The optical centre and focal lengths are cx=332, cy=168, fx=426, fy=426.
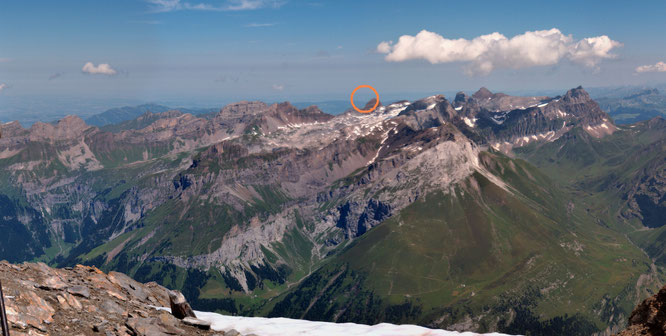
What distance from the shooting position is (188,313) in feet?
135

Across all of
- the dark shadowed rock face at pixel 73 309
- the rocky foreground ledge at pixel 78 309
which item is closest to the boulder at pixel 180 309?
the rocky foreground ledge at pixel 78 309

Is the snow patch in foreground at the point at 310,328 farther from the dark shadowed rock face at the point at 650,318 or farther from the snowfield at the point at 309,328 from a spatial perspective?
the dark shadowed rock face at the point at 650,318

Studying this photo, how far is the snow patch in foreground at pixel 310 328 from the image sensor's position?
35438 mm

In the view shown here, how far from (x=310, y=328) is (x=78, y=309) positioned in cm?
2017

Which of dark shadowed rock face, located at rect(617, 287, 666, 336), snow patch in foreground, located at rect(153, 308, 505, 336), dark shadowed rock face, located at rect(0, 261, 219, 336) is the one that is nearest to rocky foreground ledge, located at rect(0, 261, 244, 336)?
dark shadowed rock face, located at rect(0, 261, 219, 336)

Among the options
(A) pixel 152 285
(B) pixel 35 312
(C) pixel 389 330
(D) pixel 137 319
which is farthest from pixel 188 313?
(A) pixel 152 285

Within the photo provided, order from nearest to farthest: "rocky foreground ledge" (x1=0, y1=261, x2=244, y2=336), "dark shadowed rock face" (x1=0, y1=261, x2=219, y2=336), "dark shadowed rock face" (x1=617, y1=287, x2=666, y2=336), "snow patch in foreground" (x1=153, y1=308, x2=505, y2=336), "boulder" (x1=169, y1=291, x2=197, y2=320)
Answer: "dark shadowed rock face" (x1=617, y1=287, x2=666, y2=336)
"dark shadowed rock face" (x1=0, y1=261, x2=219, y2=336)
"rocky foreground ledge" (x1=0, y1=261, x2=244, y2=336)
"snow patch in foreground" (x1=153, y1=308, x2=505, y2=336)
"boulder" (x1=169, y1=291, x2=197, y2=320)

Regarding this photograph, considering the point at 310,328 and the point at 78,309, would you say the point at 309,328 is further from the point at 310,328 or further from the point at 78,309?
the point at 78,309

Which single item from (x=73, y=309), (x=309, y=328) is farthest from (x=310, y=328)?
(x=73, y=309)

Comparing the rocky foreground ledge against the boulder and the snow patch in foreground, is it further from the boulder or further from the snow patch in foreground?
the snow patch in foreground

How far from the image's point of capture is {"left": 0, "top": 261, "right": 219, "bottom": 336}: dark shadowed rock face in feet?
104

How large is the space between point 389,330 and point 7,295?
101 feet

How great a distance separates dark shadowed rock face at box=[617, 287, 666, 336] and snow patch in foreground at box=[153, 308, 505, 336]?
11124 millimetres

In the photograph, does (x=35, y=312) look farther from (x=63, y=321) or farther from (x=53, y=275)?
(x=53, y=275)
